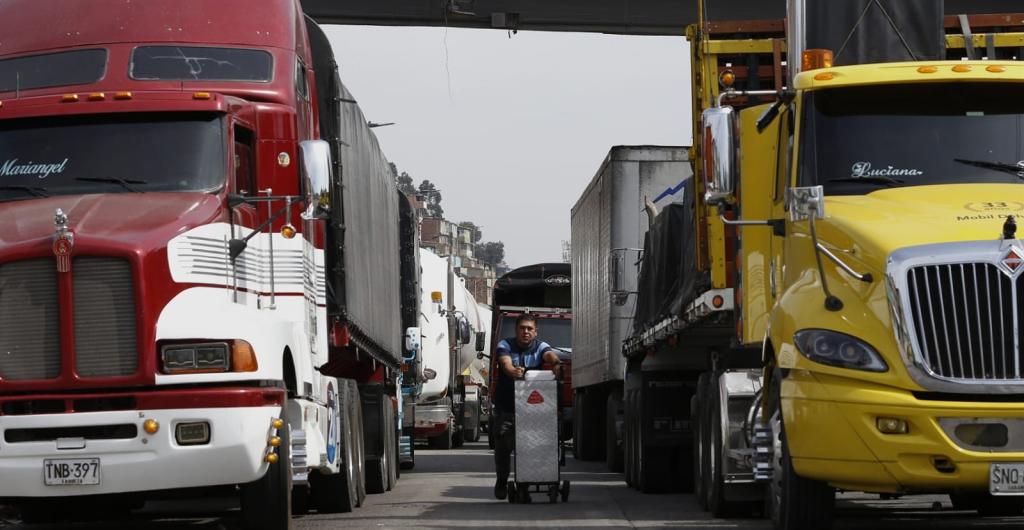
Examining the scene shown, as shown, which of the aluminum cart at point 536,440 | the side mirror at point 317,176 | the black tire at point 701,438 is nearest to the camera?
the side mirror at point 317,176

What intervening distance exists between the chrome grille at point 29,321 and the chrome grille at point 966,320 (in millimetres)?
5056

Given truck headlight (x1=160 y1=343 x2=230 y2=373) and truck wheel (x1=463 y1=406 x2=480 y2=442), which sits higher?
truck headlight (x1=160 y1=343 x2=230 y2=373)

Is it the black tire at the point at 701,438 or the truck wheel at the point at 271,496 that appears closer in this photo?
the truck wheel at the point at 271,496

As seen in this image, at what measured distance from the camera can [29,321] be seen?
11.1m

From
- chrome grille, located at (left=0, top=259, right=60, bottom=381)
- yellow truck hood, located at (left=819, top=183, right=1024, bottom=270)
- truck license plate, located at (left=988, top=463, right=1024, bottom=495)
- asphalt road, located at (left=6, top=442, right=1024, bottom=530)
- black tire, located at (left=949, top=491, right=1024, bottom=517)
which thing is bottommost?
asphalt road, located at (left=6, top=442, right=1024, bottom=530)

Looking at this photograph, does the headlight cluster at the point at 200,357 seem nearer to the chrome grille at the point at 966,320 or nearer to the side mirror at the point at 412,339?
the chrome grille at the point at 966,320

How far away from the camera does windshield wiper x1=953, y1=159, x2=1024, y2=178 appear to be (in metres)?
10.8

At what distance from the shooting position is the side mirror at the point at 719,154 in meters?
10.6

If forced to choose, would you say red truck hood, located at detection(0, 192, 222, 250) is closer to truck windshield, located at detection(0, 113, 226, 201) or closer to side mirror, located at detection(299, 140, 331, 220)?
truck windshield, located at detection(0, 113, 226, 201)

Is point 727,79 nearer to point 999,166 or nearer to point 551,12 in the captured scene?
point 999,166

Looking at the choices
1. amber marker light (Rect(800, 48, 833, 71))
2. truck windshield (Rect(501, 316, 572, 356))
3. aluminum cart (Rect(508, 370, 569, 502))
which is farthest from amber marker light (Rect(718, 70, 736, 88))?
truck windshield (Rect(501, 316, 572, 356))

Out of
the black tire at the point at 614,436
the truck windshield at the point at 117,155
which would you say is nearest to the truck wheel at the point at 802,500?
the truck windshield at the point at 117,155

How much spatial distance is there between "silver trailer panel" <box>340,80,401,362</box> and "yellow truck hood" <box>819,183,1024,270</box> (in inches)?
233

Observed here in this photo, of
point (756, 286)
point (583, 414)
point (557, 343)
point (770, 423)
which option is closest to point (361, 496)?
point (756, 286)
